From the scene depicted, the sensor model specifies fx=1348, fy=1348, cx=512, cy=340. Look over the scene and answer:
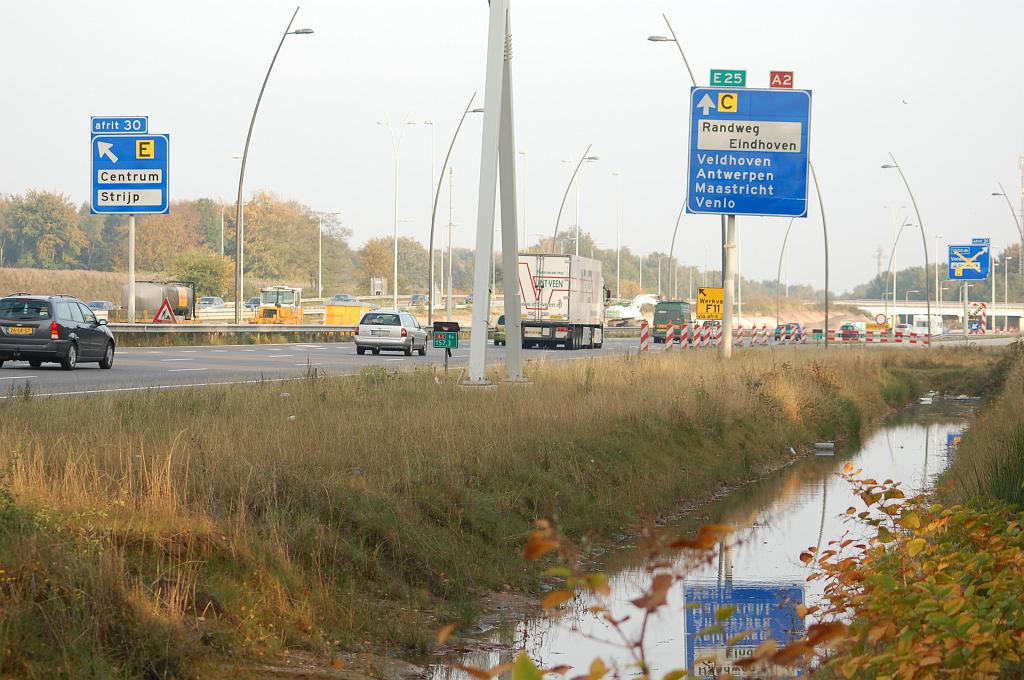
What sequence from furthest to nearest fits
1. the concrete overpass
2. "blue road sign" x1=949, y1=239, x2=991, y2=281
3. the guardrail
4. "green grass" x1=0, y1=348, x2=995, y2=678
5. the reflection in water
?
the concrete overpass → "blue road sign" x1=949, y1=239, x2=991, y2=281 → the guardrail → the reflection in water → "green grass" x1=0, y1=348, x2=995, y2=678

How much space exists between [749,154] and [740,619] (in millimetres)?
19257

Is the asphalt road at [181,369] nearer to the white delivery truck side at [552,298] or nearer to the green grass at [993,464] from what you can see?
the white delivery truck side at [552,298]

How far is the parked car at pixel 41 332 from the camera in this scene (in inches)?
1148

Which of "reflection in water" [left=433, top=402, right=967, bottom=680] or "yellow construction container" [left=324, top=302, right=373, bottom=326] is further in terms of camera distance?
"yellow construction container" [left=324, top=302, right=373, bottom=326]

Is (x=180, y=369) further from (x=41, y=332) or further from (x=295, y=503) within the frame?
(x=295, y=503)

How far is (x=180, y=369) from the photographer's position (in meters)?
30.4

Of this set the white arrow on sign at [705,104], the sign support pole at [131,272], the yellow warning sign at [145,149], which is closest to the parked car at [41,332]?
the yellow warning sign at [145,149]

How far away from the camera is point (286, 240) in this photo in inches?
5448

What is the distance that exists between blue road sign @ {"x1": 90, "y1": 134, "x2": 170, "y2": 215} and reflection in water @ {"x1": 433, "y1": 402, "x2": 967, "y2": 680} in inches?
889

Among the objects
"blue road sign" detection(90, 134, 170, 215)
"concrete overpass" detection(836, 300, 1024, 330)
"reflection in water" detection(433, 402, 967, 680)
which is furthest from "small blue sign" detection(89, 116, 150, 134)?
"concrete overpass" detection(836, 300, 1024, 330)

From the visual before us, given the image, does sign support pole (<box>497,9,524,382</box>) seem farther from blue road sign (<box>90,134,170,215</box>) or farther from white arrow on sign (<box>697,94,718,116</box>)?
blue road sign (<box>90,134,170,215</box>)

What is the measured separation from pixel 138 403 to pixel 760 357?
75.5 ft

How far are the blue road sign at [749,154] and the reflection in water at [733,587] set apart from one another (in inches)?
279

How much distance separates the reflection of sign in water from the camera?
9520 mm
